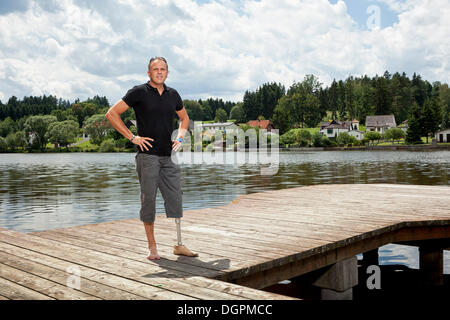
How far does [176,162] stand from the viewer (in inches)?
185

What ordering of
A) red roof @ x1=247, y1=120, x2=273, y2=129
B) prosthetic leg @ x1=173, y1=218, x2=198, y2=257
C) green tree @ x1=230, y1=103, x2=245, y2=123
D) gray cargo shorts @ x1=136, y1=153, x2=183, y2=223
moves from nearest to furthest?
gray cargo shorts @ x1=136, y1=153, x2=183, y2=223, prosthetic leg @ x1=173, y1=218, x2=198, y2=257, red roof @ x1=247, y1=120, x2=273, y2=129, green tree @ x1=230, y1=103, x2=245, y2=123

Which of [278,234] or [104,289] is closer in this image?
[104,289]

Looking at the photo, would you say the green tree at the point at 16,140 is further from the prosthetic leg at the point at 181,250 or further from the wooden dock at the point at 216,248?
the prosthetic leg at the point at 181,250

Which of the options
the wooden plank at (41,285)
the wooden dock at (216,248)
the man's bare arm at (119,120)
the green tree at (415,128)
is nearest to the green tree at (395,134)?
the green tree at (415,128)

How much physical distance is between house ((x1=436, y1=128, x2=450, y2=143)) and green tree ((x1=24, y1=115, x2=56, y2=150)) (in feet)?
332

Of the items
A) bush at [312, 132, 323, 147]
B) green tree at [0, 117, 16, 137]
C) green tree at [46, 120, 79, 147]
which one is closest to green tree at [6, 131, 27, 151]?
green tree at [46, 120, 79, 147]

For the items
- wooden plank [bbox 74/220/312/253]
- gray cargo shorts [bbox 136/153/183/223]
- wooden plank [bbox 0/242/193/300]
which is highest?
gray cargo shorts [bbox 136/153/183/223]

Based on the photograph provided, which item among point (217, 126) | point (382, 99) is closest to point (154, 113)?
point (382, 99)

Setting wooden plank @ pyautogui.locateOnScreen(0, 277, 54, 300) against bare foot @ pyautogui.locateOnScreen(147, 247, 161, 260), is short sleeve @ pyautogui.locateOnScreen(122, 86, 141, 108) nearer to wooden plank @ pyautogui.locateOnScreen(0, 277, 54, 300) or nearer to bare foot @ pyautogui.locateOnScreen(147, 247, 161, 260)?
bare foot @ pyautogui.locateOnScreen(147, 247, 161, 260)

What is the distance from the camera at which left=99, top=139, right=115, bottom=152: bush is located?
10812cm

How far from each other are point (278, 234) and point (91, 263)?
2.64 m

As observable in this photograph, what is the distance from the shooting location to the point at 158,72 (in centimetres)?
457
